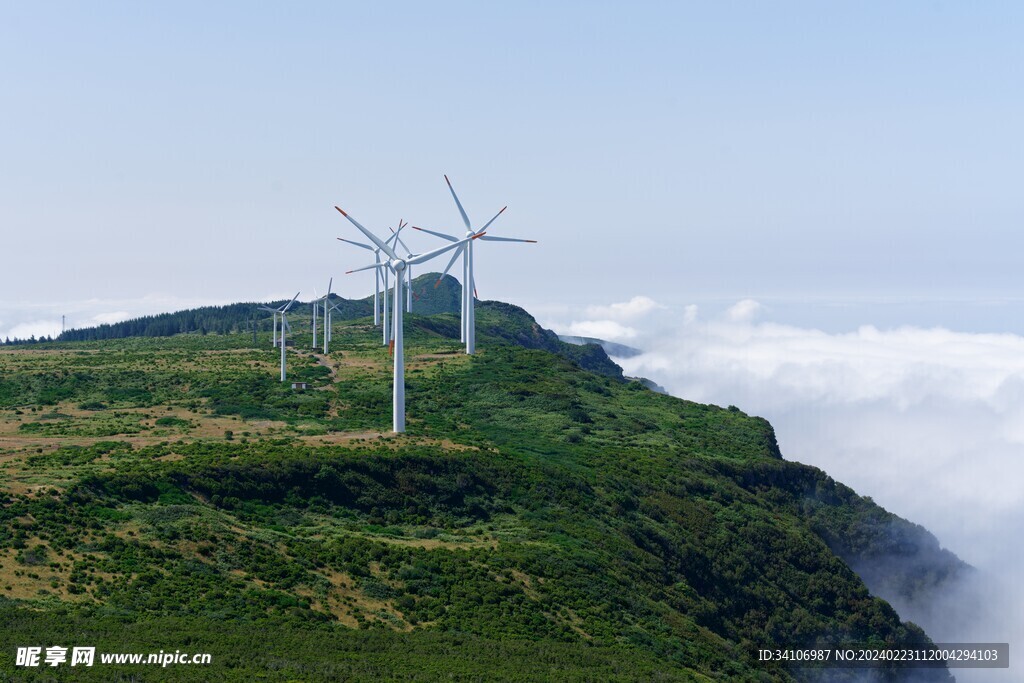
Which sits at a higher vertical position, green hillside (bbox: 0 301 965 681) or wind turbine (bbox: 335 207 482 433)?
wind turbine (bbox: 335 207 482 433)

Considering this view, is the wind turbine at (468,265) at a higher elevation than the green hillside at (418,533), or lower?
higher

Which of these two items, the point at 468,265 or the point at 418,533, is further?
the point at 468,265

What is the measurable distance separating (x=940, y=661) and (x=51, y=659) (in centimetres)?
8924

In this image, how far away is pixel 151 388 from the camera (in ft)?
504

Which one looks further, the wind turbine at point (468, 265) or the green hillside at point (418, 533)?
the wind turbine at point (468, 265)

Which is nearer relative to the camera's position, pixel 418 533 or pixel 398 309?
pixel 418 533

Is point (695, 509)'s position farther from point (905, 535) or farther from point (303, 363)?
point (303, 363)

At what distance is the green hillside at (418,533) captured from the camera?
60.4 metres

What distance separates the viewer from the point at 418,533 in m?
88.0

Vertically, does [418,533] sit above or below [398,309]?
below

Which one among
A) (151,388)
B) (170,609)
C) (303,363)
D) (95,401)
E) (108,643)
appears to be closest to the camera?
(108,643)

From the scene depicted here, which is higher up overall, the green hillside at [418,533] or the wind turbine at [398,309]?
the wind turbine at [398,309]

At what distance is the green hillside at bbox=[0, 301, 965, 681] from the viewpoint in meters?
60.4

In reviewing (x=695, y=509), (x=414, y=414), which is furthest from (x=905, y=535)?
(x=414, y=414)
